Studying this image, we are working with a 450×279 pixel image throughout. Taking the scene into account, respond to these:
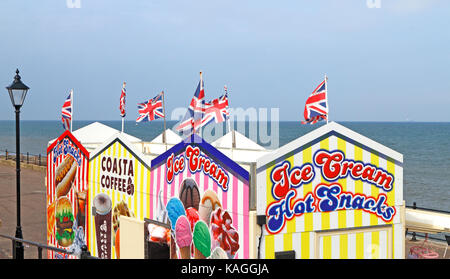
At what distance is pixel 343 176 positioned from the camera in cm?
1020

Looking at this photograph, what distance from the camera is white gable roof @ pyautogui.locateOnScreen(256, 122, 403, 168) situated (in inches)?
374

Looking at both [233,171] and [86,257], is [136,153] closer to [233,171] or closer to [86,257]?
[233,171]

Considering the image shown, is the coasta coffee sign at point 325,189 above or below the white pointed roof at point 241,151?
below

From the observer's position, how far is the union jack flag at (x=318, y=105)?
1128 centimetres

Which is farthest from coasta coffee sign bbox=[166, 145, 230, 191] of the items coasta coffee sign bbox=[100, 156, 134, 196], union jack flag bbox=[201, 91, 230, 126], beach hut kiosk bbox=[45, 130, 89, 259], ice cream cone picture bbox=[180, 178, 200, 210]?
beach hut kiosk bbox=[45, 130, 89, 259]

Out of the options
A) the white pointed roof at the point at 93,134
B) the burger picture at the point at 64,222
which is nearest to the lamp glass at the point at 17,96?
the burger picture at the point at 64,222

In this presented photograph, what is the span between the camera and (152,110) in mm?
15750

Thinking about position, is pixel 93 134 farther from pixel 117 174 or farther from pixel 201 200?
pixel 201 200

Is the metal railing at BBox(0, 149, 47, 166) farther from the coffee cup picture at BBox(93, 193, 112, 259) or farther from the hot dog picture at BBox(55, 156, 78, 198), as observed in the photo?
the coffee cup picture at BBox(93, 193, 112, 259)

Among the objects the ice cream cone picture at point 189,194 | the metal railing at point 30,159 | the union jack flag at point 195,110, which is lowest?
the ice cream cone picture at point 189,194

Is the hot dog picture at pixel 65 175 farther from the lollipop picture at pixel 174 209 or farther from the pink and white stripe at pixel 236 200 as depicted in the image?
the pink and white stripe at pixel 236 200

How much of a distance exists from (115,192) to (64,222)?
2421 mm
